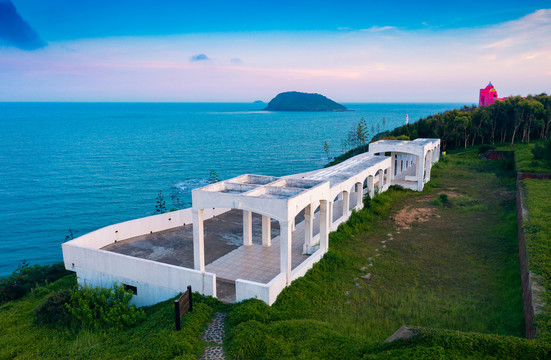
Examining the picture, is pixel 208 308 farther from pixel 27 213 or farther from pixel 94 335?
pixel 27 213

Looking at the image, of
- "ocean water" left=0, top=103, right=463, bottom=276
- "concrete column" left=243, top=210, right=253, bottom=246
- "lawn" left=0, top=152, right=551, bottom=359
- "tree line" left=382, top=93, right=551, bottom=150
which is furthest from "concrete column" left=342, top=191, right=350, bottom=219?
"tree line" left=382, top=93, right=551, bottom=150

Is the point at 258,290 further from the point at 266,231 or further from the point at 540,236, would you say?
the point at 540,236

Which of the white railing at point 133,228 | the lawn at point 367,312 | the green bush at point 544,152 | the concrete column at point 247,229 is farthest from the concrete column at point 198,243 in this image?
the green bush at point 544,152

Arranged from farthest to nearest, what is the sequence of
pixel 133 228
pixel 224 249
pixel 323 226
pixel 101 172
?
pixel 101 172 < pixel 133 228 < pixel 224 249 < pixel 323 226

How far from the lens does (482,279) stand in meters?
14.0

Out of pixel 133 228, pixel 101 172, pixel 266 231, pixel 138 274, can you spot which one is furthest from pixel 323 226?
pixel 101 172

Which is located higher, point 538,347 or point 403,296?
point 538,347

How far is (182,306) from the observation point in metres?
11.0

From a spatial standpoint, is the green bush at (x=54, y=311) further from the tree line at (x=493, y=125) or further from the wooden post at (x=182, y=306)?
the tree line at (x=493, y=125)

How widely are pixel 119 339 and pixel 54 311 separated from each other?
323 cm

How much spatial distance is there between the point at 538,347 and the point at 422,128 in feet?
149

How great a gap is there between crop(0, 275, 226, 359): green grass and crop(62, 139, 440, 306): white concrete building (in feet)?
3.80

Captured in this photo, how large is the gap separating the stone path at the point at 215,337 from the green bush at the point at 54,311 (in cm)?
514

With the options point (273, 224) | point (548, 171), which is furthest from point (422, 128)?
point (273, 224)
